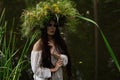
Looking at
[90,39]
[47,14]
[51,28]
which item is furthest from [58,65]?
[90,39]

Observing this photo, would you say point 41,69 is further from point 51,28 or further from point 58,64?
point 51,28

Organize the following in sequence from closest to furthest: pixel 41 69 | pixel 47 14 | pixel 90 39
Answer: pixel 47 14 < pixel 41 69 < pixel 90 39

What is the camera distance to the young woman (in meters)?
3.54

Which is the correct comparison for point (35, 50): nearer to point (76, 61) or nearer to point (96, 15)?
point (76, 61)

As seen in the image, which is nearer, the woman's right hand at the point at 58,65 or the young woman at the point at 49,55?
the young woman at the point at 49,55

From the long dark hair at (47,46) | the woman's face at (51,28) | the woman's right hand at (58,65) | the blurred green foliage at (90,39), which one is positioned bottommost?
the blurred green foliage at (90,39)

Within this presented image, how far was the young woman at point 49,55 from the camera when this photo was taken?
3.54 m

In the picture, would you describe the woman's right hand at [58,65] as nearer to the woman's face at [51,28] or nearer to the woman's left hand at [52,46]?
the woman's left hand at [52,46]

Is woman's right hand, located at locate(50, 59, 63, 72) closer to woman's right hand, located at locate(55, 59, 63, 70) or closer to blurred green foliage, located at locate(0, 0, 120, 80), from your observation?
woman's right hand, located at locate(55, 59, 63, 70)

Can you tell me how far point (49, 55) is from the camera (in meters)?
3.57

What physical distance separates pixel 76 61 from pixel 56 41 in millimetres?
3313

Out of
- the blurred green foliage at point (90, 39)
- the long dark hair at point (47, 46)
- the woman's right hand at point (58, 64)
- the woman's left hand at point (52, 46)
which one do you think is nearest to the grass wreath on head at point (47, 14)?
the long dark hair at point (47, 46)

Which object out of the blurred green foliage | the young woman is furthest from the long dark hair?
the blurred green foliage

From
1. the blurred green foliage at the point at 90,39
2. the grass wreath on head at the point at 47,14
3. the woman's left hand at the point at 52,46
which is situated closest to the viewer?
the grass wreath on head at the point at 47,14
